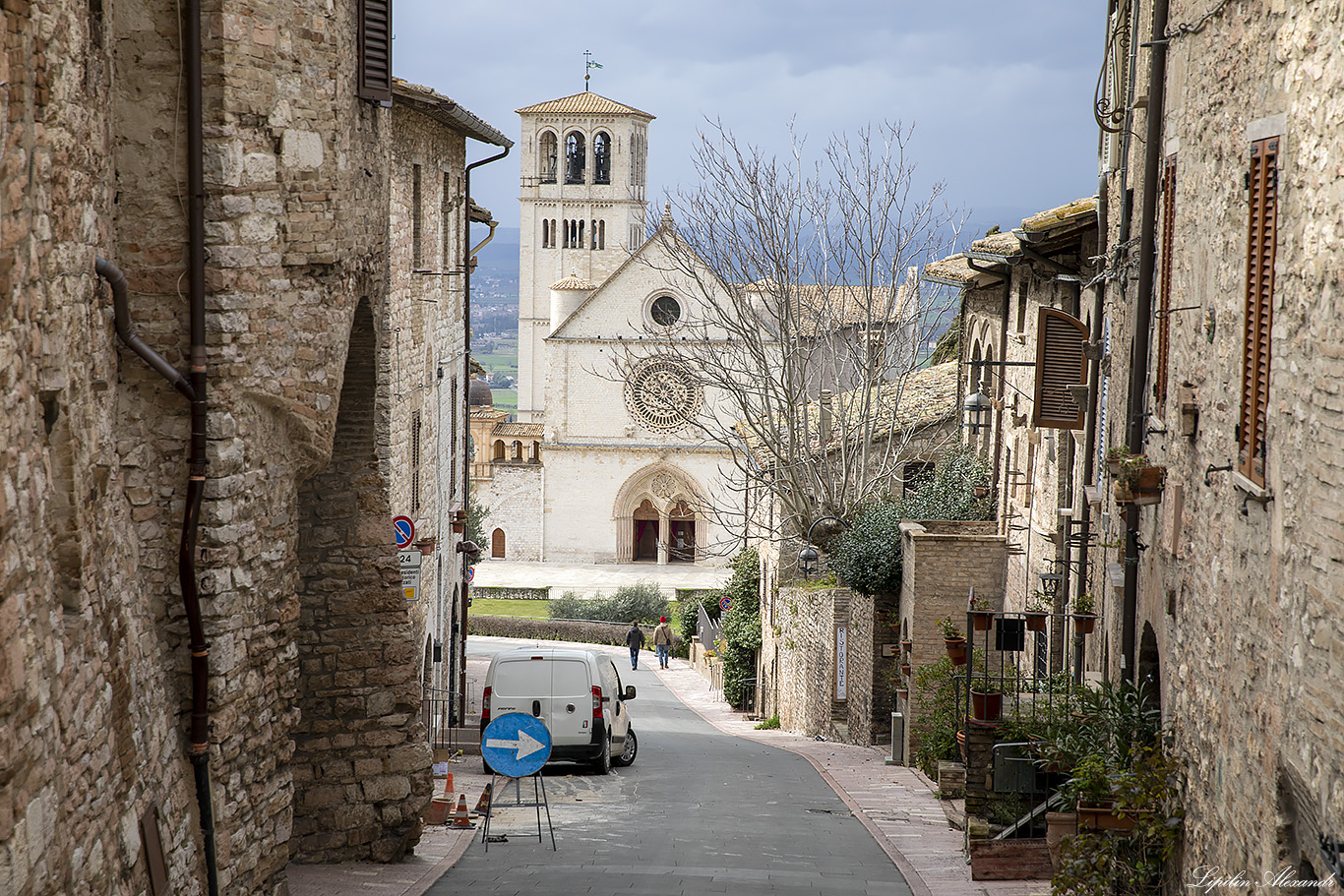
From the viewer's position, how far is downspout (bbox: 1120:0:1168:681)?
10.8m

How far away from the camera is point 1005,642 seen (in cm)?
1269

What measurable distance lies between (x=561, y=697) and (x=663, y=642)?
2554 centimetres

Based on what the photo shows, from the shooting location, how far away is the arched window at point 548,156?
65750 mm

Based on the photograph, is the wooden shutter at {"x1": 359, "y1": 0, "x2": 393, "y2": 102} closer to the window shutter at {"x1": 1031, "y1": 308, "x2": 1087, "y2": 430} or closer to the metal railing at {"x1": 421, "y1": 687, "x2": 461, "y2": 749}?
the window shutter at {"x1": 1031, "y1": 308, "x2": 1087, "y2": 430}

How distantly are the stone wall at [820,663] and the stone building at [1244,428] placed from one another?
10610 millimetres

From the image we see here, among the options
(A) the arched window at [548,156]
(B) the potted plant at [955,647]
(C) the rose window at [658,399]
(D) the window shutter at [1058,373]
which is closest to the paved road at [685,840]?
(B) the potted plant at [955,647]

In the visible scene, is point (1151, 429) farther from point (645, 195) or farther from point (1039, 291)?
point (645, 195)

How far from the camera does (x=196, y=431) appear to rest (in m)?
7.98

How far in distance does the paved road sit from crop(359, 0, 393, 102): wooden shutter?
229 inches

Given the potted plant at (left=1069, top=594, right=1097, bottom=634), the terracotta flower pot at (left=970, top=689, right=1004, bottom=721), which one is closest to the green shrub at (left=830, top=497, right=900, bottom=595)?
the potted plant at (left=1069, top=594, right=1097, bottom=634)

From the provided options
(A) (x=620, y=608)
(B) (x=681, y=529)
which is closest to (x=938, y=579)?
(A) (x=620, y=608)

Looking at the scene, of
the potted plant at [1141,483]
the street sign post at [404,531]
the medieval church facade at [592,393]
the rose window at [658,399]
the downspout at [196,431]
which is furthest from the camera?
the rose window at [658,399]

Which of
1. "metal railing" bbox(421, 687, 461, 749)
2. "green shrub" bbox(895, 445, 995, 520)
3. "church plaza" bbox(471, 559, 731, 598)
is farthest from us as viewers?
"church plaza" bbox(471, 559, 731, 598)

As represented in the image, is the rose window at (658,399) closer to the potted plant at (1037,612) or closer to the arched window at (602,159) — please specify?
the arched window at (602,159)
